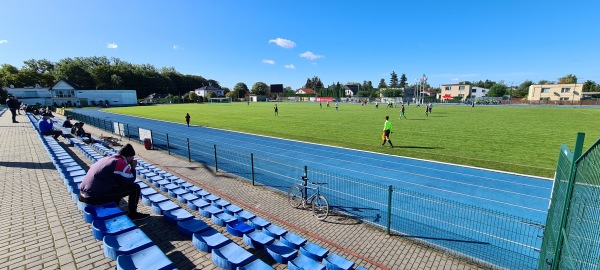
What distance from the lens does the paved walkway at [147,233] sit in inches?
179

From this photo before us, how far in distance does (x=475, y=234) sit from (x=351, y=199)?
3319mm

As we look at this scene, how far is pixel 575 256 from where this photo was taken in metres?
2.53

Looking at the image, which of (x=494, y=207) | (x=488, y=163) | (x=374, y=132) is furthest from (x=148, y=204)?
(x=374, y=132)

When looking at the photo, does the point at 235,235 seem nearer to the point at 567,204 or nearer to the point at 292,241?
the point at 292,241

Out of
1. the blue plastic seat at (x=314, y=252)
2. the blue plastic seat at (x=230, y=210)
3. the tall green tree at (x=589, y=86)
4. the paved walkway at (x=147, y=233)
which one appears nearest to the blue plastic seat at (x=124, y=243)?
the paved walkway at (x=147, y=233)

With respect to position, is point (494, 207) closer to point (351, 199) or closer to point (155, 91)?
point (351, 199)

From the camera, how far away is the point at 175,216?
5.61m

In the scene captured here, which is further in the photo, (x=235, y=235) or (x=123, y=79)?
(x=123, y=79)

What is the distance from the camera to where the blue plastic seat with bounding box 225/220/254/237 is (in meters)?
5.32

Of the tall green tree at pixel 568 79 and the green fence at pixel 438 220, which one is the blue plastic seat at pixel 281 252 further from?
the tall green tree at pixel 568 79

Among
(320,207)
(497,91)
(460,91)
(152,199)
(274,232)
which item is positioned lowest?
(320,207)

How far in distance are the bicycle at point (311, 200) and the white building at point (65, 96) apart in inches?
3325

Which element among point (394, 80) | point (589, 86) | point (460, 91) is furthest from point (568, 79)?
point (394, 80)

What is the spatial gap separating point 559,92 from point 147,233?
10331 centimetres
